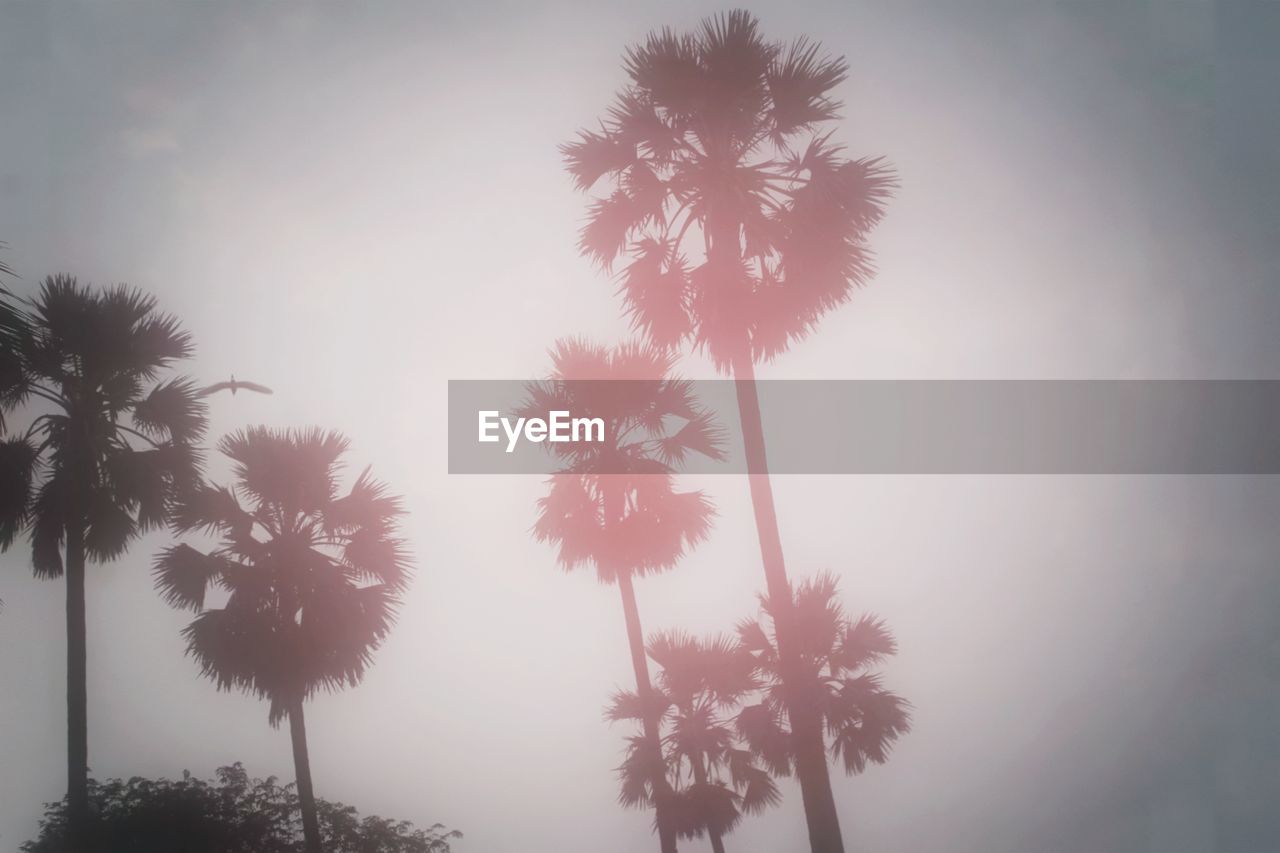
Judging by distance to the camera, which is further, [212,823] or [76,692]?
[212,823]

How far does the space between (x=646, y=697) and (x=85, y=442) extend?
367 inches

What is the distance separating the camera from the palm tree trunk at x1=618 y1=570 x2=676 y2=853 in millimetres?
11359

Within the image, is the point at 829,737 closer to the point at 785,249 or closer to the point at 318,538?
the point at 785,249

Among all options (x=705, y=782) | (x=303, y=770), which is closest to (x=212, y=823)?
(x=303, y=770)

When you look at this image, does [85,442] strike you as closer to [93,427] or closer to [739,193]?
[93,427]

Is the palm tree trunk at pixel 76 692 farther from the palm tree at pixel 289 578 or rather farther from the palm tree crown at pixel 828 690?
the palm tree crown at pixel 828 690

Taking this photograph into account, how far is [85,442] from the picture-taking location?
1077 cm

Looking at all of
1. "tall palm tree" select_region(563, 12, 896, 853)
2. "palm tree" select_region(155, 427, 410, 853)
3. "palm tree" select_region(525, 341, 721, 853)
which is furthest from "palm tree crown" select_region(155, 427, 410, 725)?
"tall palm tree" select_region(563, 12, 896, 853)

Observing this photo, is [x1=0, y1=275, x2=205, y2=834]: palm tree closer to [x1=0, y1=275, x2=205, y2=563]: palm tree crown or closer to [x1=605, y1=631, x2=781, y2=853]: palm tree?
[x1=0, y1=275, x2=205, y2=563]: palm tree crown

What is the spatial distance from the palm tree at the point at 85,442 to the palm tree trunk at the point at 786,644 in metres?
9.07

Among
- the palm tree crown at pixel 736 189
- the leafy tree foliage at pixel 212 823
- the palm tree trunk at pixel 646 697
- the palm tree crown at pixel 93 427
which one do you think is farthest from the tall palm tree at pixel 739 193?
the leafy tree foliage at pixel 212 823

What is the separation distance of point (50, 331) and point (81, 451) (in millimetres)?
1878

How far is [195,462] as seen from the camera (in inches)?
462

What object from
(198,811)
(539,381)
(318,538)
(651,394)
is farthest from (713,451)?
(198,811)
